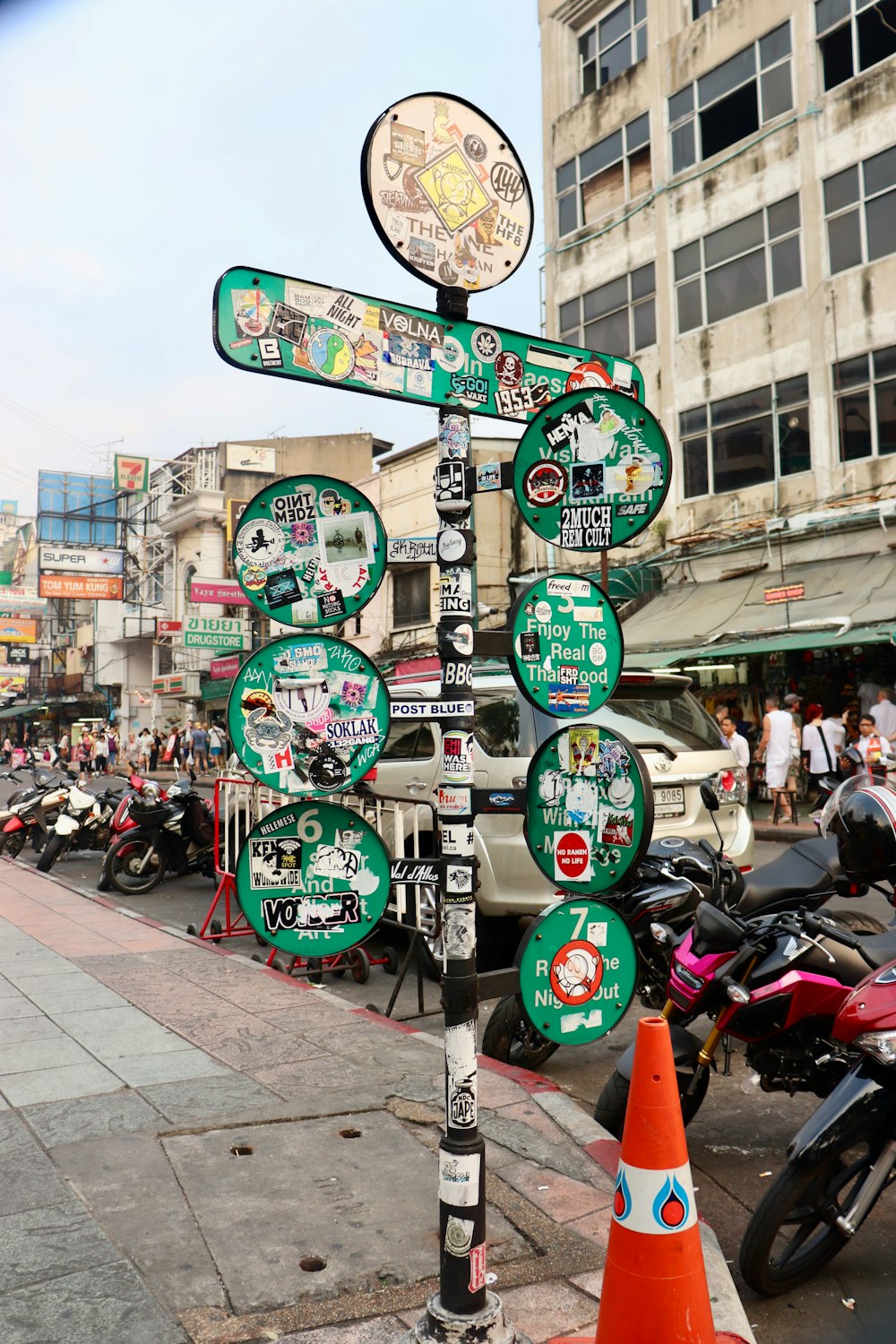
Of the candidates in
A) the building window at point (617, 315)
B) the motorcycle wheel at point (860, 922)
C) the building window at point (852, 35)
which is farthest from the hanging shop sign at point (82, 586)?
the motorcycle wheel at point (860, 922)

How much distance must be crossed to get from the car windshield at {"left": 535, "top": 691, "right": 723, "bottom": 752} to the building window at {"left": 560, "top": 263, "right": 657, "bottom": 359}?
15805 millimetres

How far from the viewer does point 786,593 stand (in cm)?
1684

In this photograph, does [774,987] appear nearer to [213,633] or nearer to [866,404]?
[866,404]

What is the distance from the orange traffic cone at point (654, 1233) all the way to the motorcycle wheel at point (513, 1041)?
2205mm

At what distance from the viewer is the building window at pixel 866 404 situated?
55.6 ft

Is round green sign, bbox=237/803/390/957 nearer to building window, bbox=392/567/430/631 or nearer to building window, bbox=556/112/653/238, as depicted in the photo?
building window, bbox=556/112/653/238

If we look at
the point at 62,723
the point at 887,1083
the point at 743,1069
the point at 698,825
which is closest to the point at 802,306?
the point at 698,825

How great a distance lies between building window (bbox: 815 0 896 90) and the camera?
56.1 feet

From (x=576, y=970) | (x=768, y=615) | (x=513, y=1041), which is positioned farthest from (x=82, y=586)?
(x=576, y=970)

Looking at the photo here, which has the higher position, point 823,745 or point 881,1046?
point 823,745

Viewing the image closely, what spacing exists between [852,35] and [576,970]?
19.9 metres

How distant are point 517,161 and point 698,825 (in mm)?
4844

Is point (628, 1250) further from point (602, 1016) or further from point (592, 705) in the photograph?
point (592, 705)

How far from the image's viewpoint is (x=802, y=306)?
60.0 ft
